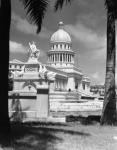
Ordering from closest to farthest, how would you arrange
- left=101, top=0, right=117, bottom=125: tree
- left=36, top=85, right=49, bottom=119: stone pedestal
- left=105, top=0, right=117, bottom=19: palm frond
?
left=101, top=0, right=117, bottom=125: tree → left=105, top=0, right=117, bottom=19: palm frond → left=36, top=85, right=49, bottom=119: stone pedestal

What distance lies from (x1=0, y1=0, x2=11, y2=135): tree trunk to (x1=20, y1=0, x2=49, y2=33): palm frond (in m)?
1.02

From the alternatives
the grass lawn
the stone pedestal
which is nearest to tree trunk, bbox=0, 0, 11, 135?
the grass lawn

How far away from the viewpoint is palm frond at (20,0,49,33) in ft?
33.7

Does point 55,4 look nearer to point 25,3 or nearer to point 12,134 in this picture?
point 25,3

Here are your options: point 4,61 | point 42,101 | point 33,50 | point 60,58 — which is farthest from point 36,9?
point 60,58

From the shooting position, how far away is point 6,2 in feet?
30.7

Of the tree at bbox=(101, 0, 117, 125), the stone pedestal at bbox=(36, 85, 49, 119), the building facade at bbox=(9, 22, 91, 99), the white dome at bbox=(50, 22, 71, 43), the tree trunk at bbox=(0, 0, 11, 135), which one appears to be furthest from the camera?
the white dome at bbox=(50, 22, 71, 43)

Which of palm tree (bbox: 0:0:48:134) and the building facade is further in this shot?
the building facade

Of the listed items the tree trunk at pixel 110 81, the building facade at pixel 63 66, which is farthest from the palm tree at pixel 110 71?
the building facade at pixel 63 66

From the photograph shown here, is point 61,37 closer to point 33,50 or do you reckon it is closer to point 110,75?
point 33,50

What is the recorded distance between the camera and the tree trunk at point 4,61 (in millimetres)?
8844

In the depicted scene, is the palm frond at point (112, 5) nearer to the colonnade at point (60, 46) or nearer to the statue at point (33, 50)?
the statue at point (33, 50)

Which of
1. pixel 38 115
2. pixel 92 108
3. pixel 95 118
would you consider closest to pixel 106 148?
pixel 95 118

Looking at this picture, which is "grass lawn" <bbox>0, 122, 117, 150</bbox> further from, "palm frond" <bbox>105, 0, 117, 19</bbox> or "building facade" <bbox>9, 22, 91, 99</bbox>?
"building facade" <bbox>9, 22, 91, 99</bbox>
